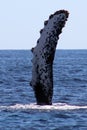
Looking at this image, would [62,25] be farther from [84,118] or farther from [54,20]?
[84,118]

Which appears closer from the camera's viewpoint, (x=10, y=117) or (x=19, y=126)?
(x=19, y=126)

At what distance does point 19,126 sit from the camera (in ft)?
82.1

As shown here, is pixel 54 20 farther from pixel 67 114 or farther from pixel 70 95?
pixel 70 95

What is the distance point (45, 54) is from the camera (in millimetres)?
27250

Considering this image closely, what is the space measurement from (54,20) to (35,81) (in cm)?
235

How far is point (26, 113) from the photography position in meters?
27.5

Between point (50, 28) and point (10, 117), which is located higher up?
point (50, 28)

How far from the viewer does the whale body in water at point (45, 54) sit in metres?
27.2

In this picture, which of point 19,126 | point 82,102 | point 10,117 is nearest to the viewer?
point 19,126

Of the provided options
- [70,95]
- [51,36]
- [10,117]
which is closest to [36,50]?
[51,36]

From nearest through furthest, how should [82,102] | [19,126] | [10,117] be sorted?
[19,126], [10,117], [82,102]

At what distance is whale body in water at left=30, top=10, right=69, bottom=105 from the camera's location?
89.1ft

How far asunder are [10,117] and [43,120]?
1354mm

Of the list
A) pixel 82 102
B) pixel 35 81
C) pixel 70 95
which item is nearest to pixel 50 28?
pixel 35 81
